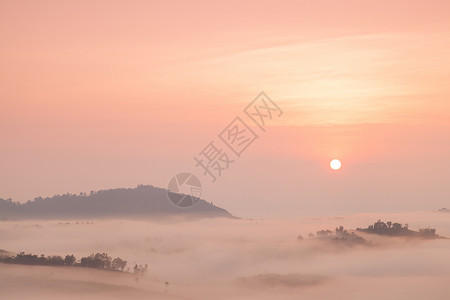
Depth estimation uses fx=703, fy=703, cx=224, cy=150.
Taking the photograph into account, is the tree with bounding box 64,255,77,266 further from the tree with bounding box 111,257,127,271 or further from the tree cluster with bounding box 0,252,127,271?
the tree with bounding box 111,257,127,271

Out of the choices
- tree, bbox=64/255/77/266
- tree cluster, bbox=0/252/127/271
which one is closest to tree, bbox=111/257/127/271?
tree cluster, bbox=0/252/127/271

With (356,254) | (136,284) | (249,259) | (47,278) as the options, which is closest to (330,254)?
(356,254)

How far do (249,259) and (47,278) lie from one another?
235ft

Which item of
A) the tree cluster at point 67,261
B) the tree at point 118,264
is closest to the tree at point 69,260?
the tree cluster at point 67,261

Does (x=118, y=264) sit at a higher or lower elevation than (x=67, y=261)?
higher

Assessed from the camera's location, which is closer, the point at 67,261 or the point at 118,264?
the point at 67,261

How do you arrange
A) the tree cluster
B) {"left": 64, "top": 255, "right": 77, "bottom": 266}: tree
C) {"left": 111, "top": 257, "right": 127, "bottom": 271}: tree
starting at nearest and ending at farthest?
the tree cluster < {"left": 64, "top": 255, "right": 77, "bottom": 266}: tree < {"left": 111, "top": 257, "right": 127, "bottom": 271}: tree

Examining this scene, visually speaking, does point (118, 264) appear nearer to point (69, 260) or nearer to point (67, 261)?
point (69, 260)

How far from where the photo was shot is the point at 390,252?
454ft

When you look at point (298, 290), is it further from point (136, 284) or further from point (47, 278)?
point (47, 278)

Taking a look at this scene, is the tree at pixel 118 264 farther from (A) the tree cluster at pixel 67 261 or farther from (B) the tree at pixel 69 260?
(B) the tree at pixel 69 260

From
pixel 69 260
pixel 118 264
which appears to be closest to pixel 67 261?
pixel 69 260

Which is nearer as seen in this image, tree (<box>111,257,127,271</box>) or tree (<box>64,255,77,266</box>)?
tree (<box>64,255,77,266</box>)

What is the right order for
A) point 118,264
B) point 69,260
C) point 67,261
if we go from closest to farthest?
point 67,261 → point 69,260 → point 118,264
